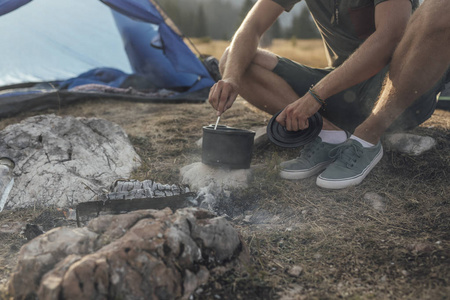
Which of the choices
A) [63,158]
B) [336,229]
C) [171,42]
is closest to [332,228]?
[336,229]

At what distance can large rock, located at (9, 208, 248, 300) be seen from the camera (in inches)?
46.7

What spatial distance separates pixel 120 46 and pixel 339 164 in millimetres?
4408

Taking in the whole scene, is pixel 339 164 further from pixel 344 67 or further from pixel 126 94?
pixel 126 94

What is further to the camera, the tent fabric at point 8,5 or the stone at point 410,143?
the tent fabric at point 8,5

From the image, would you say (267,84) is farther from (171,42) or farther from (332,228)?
(171,42)

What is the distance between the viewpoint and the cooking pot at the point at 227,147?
7.32 ft

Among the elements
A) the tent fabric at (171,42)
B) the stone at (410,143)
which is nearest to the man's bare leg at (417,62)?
the stone at (410,143)

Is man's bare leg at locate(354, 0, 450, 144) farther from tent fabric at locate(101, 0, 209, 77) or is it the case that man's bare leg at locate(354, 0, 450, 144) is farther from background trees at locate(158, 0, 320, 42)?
background trees at locate(158, 0, 320, 42)

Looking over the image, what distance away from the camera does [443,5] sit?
77.4 inches

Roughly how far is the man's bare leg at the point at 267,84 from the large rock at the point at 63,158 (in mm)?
1009

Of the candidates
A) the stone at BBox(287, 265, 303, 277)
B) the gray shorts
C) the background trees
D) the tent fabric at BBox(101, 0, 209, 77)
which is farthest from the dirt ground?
the background trees

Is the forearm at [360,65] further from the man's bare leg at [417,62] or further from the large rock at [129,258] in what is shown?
the large rock at [129,258]

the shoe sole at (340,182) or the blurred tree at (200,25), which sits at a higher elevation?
the shoe sole at (340,182)

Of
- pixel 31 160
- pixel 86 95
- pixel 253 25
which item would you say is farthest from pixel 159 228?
pixel 86 95
